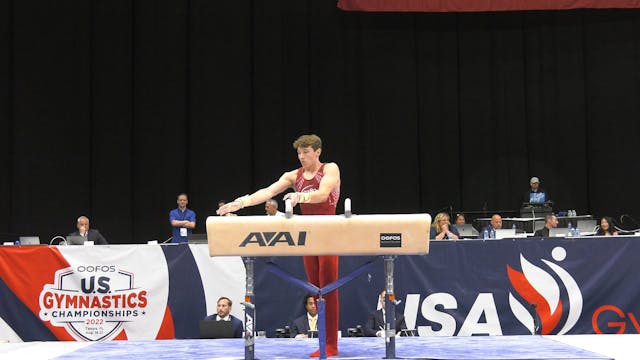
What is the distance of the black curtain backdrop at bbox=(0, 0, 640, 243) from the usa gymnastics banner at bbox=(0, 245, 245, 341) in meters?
6.13

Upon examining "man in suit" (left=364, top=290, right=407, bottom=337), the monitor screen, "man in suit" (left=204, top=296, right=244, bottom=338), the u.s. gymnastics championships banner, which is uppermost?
the u.s. gymnastics championships banner

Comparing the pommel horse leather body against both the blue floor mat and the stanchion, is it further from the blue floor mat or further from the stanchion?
the blue floor mat

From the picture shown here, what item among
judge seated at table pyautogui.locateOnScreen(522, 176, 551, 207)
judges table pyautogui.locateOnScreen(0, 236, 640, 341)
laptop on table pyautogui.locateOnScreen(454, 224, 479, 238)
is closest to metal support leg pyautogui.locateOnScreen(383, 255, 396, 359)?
judges table pyautogui.locateOnScreen(0, 236, 640, 341)

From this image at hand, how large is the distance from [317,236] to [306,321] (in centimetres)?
436

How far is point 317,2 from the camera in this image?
53.0 feet

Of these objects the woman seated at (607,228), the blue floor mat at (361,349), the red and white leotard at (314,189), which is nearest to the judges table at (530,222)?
the woman seated at (607,228)

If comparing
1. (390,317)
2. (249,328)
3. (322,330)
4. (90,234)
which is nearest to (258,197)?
(249,328)

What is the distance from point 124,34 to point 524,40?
28.5 ft

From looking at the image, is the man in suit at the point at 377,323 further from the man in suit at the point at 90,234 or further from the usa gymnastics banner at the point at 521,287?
the man in suit at the point at 90,234

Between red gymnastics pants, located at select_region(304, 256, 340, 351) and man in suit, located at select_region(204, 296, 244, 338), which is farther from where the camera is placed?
man in suit, located at select_region(204, 296, 244, 338)

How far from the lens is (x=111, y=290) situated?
9.19 meters

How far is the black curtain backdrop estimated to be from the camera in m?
15.6

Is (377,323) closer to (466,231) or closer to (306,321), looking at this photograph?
(306,321)

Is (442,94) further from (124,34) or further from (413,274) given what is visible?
(413,274)
